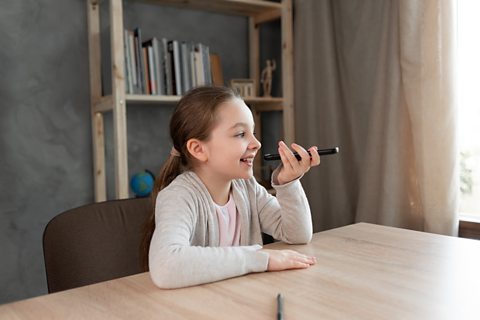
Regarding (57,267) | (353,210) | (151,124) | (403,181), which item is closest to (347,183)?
(353,210)

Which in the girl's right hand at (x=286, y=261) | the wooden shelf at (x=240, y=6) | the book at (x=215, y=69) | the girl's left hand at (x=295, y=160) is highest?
the wooden shelf at (x=240, y=6)

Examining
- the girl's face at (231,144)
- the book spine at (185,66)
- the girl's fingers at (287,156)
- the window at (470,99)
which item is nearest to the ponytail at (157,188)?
the girl's face at (231,144)

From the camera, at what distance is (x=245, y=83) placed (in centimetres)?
249

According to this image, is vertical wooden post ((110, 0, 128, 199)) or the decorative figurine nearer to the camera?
vertical wooden post ((110, 0, 128, 199))

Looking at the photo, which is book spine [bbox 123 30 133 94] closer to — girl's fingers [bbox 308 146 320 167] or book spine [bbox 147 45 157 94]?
book spine [bbox 147 45 157 94]

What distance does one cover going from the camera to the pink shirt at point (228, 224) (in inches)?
48.8

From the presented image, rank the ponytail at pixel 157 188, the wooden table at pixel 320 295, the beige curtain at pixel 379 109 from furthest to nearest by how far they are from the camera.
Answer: the beige curtain at pixel 379 109 → the ponytail at pixel 157 188 → the wooden table at pixel 320 295

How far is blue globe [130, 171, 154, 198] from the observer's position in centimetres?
218

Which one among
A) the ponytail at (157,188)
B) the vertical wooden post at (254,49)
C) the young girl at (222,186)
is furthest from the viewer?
the vertical wooden post at (254,49)

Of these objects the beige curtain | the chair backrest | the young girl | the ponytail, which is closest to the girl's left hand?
the young girl

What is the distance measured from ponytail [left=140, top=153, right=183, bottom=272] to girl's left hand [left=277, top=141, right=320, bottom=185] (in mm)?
330

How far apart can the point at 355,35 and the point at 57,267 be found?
178 centimetres

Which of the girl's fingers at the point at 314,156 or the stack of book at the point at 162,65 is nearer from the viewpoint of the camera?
the girl's fingers at the point at 314,156

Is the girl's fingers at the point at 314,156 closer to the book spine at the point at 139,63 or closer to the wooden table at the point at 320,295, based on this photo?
the wooden table at the point at 320,295
